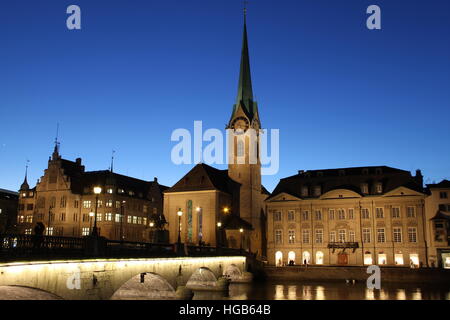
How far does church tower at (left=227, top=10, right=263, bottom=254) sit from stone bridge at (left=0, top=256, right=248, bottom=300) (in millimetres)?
37008

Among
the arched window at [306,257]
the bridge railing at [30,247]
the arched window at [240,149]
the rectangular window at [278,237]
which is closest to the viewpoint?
the bridge railing at [30,247]

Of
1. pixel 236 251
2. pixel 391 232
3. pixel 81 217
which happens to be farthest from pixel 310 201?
pixel 81 217

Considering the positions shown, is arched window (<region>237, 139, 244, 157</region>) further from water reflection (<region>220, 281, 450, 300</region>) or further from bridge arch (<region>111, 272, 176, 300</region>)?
bridge arch (<region>111, 272, 176, 300</region>)

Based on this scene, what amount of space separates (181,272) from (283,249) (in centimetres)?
4287

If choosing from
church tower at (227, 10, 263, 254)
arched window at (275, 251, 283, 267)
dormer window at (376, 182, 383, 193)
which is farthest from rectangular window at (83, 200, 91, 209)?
dormer window at (376, 182, 383, 193)

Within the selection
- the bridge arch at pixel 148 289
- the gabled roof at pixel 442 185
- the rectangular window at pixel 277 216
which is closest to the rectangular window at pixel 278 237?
the rectangular window at pixel 277 216

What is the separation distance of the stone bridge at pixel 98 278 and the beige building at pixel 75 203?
45.7m

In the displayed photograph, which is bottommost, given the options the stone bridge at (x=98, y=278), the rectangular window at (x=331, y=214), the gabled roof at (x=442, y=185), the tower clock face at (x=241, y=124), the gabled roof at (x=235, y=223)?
the stone bridge at (x=98, y=278)

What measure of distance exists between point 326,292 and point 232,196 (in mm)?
38713

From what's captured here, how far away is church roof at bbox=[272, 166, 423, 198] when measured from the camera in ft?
253

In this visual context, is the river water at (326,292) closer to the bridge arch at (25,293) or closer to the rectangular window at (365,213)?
the rectangular window at (365,213)

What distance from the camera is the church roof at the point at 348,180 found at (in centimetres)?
7725

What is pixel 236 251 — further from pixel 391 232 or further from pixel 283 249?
pixel 391 232
